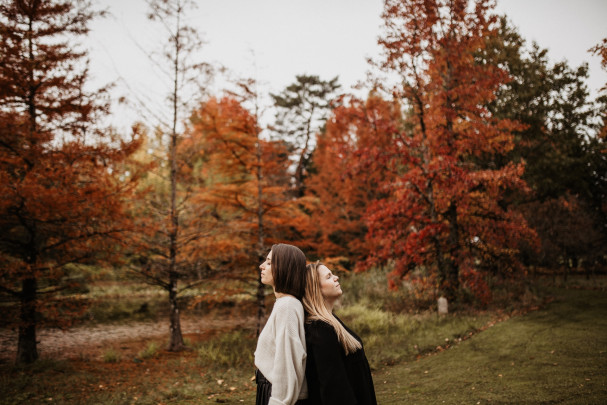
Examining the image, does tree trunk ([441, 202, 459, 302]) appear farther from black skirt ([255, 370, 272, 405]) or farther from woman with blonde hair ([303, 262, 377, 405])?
black skirt ([255, 370, 272, 405])

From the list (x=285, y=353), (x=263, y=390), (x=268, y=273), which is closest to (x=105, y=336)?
(x=263, y=390)

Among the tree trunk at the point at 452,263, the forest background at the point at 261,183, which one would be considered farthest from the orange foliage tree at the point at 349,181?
the tree trunk at the point at 452,263

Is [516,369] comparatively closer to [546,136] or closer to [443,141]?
[443,141]

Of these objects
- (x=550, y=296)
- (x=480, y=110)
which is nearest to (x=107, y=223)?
(x=480, y=110)

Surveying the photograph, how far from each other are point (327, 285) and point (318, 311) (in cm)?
21

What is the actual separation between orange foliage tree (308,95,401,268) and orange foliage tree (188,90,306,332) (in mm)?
2514

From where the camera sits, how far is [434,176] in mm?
11781

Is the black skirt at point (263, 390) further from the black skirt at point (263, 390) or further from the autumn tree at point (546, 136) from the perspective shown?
the autumn tree at point (546, 136)

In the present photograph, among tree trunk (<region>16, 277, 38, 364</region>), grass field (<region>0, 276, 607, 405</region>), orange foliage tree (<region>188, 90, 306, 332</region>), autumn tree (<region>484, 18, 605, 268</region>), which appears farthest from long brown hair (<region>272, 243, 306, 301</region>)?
autumn tree (<region>484, 18, 605, 268</region>)

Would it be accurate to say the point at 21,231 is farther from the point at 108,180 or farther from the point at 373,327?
the point at 373,327

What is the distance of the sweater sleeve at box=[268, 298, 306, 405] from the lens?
7.24ft

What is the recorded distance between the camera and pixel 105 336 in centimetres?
1338

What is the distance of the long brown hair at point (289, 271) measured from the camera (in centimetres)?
255

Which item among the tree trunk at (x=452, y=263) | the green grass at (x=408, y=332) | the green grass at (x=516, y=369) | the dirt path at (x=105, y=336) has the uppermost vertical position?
the tree trunk at (x=452, y=263)
